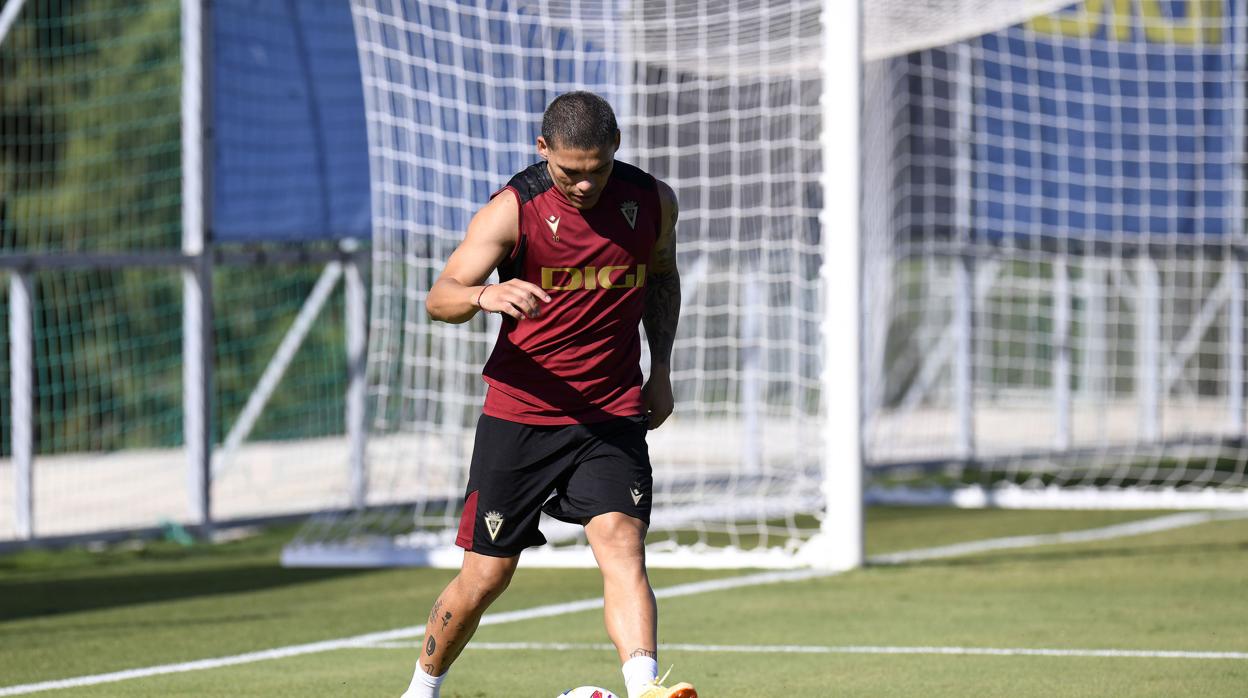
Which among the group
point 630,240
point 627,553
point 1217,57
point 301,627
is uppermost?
point 1217,57

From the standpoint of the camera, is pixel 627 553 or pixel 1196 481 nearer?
pixel 627 553

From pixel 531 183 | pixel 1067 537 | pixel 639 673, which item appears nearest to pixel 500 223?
pixel 531 183

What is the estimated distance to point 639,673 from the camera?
199 inches

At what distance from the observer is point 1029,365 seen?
69.2 ft

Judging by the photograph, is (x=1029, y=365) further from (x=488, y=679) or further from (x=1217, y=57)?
(x=488, y=679)

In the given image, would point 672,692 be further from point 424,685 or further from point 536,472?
point 424,685

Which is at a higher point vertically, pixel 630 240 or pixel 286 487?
pixel 630 240

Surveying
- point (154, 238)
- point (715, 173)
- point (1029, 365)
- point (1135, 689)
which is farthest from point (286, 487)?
point (154, 238)

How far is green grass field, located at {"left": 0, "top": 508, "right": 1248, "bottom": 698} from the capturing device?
22.1 feet

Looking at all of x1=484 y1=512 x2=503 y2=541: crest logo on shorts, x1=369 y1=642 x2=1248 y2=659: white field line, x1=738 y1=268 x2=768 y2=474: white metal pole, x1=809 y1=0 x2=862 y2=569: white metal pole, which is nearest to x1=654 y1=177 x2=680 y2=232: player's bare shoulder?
x1=484 y1=512 x2=503 y2=541: crest logo on shorts

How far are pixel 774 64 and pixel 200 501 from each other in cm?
449

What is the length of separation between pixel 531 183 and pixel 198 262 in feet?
22.7

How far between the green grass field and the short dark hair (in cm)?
219

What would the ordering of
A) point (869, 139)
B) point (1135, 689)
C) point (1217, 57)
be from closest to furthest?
1. point (1135, 689)
2. point (869, 139)
3. point (1217, 57)
